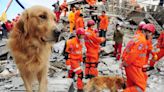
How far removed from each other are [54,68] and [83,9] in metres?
14.2

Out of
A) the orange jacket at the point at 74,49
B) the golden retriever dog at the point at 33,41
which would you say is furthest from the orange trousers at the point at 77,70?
the golden retriever dog at the point at 33,41

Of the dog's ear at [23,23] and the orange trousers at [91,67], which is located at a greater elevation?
the dog's ear at [23,23]

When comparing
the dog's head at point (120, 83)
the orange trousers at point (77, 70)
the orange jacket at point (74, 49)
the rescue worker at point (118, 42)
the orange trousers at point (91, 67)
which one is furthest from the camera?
the rescue worker at point (118, 42)

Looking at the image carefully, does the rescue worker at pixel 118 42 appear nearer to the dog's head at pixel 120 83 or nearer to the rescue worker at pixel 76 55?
the rescue worker at pixel 76 55

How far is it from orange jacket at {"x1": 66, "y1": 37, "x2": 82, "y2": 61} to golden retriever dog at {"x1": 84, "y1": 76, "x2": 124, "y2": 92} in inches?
38.2

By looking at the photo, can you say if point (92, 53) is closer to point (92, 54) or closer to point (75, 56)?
point (92, 54)

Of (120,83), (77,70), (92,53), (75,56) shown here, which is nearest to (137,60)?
(120,83)

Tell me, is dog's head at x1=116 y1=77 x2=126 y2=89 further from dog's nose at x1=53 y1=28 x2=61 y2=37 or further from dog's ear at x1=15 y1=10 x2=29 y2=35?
dog's nose at x1=53 y1=28 x2=61 y2=37

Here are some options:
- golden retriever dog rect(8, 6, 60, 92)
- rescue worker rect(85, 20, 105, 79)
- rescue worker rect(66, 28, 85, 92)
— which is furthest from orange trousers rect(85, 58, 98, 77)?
golden retriever dog rect(8, 6, 60, 92)

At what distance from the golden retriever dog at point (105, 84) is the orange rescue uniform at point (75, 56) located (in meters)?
0.53

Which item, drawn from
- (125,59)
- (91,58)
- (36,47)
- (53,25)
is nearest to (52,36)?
(53,25)

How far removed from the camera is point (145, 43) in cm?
759

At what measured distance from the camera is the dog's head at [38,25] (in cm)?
496

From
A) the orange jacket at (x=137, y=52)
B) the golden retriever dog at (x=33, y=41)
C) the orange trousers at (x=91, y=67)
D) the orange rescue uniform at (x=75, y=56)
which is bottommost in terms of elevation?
the orange trousers at (x=91, y=67)
